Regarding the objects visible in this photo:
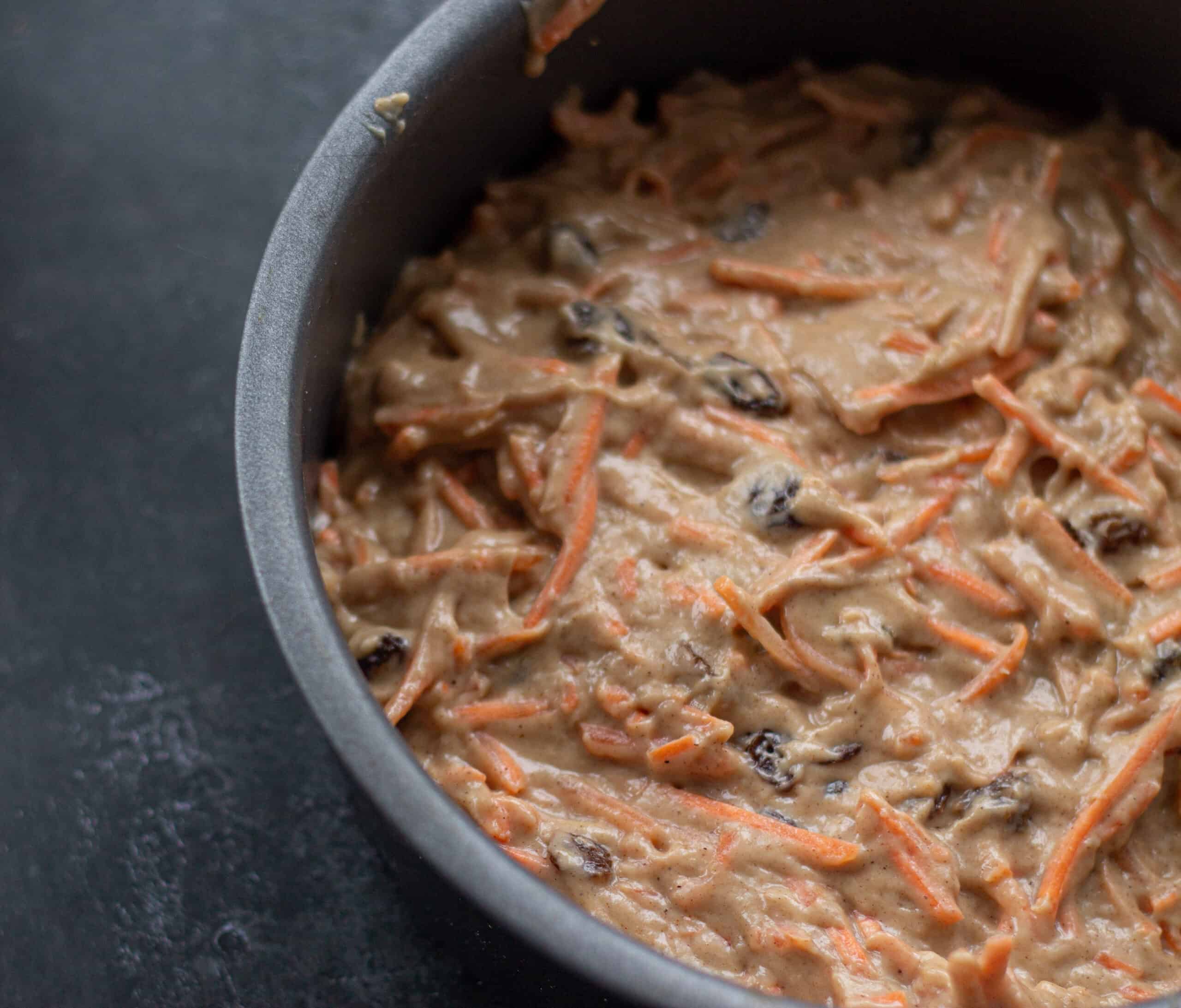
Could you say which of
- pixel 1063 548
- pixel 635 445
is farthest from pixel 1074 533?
pixel 635 445

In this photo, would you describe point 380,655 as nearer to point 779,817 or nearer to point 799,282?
point 779,817

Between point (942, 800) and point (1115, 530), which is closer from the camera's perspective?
point (942, 800)

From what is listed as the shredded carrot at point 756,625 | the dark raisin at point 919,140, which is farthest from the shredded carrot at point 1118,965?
→ the dark raisin at point 919,140

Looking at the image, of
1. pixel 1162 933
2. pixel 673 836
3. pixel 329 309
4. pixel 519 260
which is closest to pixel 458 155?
pixel 519 260

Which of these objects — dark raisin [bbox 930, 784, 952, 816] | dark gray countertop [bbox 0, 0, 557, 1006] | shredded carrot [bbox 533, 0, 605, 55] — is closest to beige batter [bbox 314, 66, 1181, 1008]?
dark raisin [bbox 930, 784, 952, 816]

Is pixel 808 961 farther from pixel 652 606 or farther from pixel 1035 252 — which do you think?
pixel 1035 252

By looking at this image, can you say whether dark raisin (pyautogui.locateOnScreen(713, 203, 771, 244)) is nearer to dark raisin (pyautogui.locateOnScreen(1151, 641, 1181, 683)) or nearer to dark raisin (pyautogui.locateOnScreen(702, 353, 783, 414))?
dark raisin (pyautogui.locateOnScreen(702, 353, 783, 414))
